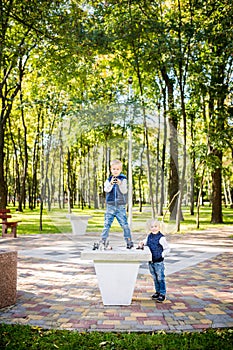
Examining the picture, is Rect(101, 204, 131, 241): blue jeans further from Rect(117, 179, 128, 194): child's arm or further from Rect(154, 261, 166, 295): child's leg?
Rect(154, 261, 166, 295): child's leg

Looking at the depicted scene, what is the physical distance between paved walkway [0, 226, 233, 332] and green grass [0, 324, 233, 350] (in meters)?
0.22

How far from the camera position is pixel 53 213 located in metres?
6.82

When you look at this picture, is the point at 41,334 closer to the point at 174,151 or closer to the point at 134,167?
the point at 134,167

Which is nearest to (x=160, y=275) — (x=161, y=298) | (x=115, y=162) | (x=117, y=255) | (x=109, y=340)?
(x=161, y=298)

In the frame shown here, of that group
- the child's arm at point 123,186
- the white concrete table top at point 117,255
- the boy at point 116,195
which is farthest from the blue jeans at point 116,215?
the white concrete table top at point 117,255

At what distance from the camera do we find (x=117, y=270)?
546cm

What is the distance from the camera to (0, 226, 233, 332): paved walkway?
4.89m

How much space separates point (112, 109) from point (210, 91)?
41.2ft

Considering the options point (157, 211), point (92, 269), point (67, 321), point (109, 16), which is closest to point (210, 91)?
point (109, 16)

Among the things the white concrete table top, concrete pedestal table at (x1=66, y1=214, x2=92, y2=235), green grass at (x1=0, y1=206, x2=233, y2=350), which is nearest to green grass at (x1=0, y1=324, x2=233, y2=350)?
green grass at (x1=0, y1=206, x2=233, y2=350)

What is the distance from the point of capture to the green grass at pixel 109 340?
407 centimetres

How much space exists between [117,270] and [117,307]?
0.53 metres

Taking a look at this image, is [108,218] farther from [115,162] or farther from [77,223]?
[77,223]

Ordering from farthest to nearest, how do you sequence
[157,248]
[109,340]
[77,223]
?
[77,223] < [157,248] < [109,340]
